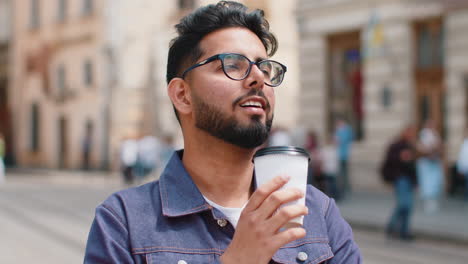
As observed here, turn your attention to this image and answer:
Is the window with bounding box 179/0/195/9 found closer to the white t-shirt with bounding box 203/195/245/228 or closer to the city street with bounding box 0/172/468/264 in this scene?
the city street with bounding box 0/172/468/264

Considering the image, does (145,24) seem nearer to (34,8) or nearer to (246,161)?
(34,8)

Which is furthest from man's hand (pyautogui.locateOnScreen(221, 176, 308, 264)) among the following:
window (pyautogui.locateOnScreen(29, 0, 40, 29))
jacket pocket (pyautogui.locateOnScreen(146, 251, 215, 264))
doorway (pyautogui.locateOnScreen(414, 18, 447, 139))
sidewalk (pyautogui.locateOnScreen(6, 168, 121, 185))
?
window (pyautogui.locateOnScreen(29, 0, 40, 29))

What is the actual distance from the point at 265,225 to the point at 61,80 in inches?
1282

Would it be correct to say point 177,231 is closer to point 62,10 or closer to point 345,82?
point 345,82

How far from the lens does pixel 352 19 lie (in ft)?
56.8

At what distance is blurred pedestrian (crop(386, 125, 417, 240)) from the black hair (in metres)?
7.71

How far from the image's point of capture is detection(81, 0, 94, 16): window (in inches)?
1201

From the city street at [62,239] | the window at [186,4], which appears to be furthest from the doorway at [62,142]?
the city street at [62,239]

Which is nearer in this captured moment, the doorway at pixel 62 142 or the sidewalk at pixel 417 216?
the sidewalk at pixel 417 216

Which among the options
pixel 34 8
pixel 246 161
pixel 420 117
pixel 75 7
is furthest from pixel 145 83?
pixel 246 161

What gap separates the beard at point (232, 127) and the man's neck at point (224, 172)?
5 centimetres

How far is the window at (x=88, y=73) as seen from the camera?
30450 millimetres

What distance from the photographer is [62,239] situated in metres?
9.51

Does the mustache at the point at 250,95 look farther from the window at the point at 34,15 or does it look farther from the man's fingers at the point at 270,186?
the window at the point at 34,15
